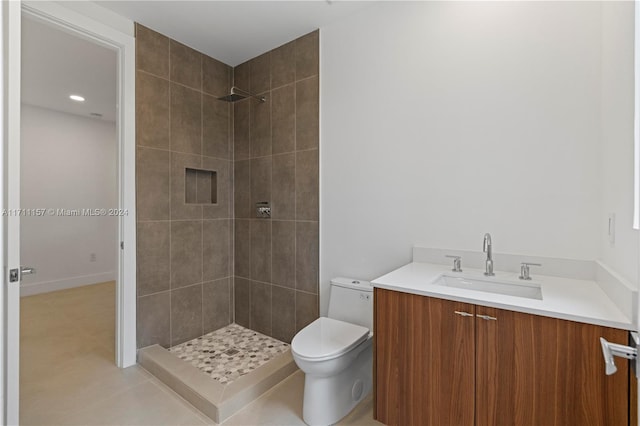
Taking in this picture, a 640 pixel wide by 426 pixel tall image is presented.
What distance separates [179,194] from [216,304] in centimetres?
108

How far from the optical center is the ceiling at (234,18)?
2.18m

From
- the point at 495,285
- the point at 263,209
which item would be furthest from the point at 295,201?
the point at 495,285

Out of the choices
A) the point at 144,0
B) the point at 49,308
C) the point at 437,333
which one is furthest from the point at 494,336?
the point at 49,308

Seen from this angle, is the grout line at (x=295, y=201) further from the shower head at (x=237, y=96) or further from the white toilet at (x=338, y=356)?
the white toilet at (x=338, y=356)

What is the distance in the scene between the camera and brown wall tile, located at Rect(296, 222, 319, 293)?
2518mm

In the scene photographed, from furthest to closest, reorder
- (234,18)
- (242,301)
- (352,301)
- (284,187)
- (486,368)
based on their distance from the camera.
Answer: (242,301) < (284,187) < (234,18) < (352,301) < (486,368)

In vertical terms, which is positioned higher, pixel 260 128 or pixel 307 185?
pixel 260 128

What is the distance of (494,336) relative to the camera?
1.27 meters

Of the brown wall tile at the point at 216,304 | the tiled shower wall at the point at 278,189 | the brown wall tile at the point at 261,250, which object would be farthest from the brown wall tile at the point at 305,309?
the brown wall tile at the point at 216,304

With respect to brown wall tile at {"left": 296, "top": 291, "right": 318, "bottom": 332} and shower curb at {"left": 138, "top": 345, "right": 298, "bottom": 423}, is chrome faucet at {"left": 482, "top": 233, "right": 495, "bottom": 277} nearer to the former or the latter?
brown wall tile at {"left": 296, "top": 291, "right": 318, "bottom": 332}

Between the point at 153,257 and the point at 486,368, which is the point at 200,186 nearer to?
the point at 153,257

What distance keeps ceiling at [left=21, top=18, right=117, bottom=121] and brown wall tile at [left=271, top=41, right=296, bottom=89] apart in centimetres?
143

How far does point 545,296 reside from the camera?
1329 millimetres

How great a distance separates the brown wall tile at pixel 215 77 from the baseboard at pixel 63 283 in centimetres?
368
